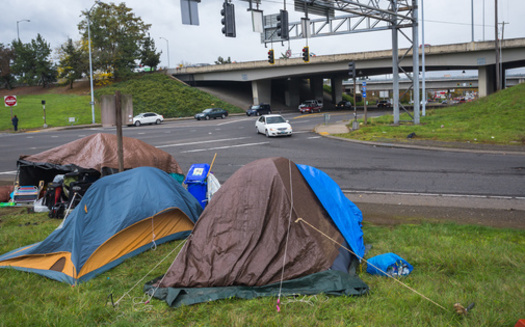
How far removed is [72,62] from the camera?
5822cm

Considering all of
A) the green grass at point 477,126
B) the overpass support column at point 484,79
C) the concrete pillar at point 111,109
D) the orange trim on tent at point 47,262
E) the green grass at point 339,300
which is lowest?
the green grass at point 339,300

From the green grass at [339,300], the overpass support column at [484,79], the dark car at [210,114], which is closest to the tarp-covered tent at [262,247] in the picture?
the green grass at [339,300]

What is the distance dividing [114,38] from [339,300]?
63279mm

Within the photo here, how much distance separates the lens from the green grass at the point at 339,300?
451cm

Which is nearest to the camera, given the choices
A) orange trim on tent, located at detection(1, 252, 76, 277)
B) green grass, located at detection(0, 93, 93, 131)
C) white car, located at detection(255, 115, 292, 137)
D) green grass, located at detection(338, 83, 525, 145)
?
orange trim on tent, located at detection(1, 252, 76, 277)

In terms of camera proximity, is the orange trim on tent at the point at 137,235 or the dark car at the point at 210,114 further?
the dark car at the point at 210,114

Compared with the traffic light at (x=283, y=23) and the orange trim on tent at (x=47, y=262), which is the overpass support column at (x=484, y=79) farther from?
the orange trim on tent at (x=47, y=262)

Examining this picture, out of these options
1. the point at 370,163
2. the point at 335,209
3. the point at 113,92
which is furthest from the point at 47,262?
the point at 113,92

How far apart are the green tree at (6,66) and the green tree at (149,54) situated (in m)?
19.5

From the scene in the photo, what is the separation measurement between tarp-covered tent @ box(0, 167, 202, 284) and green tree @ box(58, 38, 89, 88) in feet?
184

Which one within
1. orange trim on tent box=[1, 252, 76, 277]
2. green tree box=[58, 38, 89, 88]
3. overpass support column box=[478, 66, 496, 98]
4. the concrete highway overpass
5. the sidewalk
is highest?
Result: green tree box=[58, 38, 89, 88]

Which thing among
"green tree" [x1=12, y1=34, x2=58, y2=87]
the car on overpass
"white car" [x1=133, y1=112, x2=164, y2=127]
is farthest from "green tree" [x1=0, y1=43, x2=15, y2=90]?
the car on overpass

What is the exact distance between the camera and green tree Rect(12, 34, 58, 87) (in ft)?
212

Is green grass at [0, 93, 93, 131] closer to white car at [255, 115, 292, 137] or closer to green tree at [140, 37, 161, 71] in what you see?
green tree at [140, 37, 161, 71]
